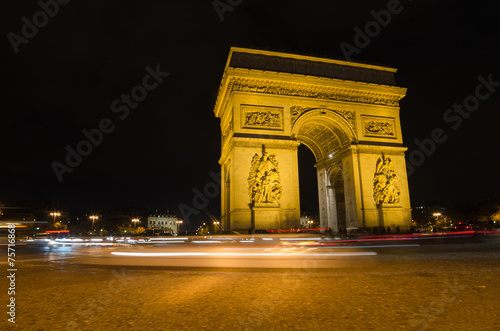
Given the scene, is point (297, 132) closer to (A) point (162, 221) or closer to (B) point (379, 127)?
(B) point (379, 127)

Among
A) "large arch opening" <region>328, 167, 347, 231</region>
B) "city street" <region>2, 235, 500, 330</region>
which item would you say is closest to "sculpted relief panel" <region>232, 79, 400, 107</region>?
"large arch opening" <region>328, 167, 347, 231</region>

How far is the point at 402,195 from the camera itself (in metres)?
26.2

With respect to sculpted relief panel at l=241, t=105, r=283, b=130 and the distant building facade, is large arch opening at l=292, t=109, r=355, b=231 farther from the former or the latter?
the distant building facade

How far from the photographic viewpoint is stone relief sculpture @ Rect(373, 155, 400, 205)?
998 inches

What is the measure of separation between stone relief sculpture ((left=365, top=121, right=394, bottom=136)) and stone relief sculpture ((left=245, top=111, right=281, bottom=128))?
7991 mm

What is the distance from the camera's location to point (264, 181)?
22656 mm

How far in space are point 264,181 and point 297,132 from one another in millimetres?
5467

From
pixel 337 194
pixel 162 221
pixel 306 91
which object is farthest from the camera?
pixel 162 221

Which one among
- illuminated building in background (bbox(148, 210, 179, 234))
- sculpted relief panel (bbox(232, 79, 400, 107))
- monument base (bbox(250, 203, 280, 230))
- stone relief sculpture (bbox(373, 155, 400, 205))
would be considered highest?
sculpted relief panel (bbox(232, 79, 400, 107))

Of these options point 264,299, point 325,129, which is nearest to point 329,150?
point 325,129

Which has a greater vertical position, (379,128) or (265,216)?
(379,128)

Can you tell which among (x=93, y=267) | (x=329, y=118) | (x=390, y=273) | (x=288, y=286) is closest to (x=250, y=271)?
(x=288, y=286)

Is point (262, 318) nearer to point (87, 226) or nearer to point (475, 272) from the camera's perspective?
point (475, 272)

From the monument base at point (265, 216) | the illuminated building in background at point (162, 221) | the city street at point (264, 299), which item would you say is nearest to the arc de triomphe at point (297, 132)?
the monument base at point (265, 216)
